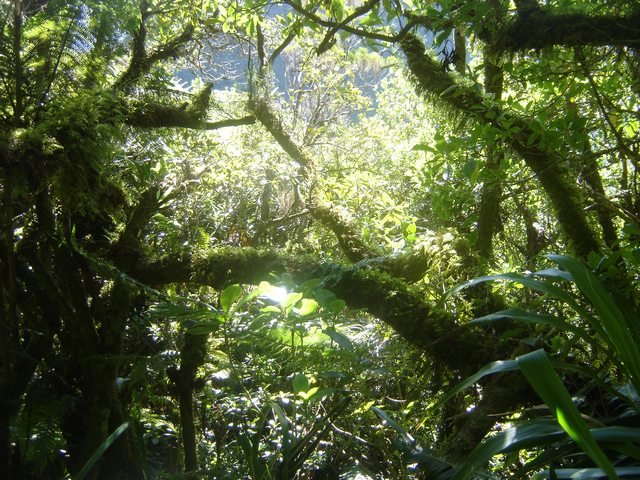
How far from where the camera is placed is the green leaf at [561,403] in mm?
865

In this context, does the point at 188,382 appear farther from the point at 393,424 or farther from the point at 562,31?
the point at 562,31

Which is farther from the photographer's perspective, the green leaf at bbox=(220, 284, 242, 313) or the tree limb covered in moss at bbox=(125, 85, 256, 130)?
the tree limb covered in moss at bbox=(125, 85, 256, 130)

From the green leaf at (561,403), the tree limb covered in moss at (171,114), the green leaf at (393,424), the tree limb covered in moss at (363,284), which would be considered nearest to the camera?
the green leaf at (561,403)

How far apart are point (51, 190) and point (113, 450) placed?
4.70ft

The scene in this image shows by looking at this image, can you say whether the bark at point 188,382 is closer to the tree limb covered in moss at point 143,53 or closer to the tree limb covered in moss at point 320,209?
the tree limb covered in moss at point 320,209

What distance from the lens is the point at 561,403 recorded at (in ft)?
2.95

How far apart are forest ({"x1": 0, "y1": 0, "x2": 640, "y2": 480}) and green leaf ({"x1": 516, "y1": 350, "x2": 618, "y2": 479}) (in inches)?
6.2

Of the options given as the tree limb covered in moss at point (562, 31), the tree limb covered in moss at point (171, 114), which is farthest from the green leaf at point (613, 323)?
Result: the tree limb covered in moss at point (171, 114)

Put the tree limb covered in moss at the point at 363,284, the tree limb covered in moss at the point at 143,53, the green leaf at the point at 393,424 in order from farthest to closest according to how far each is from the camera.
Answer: the tree limb covered in moss at the point at 143,53
the tree limb covered in moss at the point at 363,284
the green leaf at the point at 393,424

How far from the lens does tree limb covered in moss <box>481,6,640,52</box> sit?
2.07m

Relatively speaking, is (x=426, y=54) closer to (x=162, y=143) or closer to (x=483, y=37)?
(x=483, y=37)

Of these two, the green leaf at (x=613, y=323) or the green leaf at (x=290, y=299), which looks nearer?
the green leaf at (x=613, y=323)

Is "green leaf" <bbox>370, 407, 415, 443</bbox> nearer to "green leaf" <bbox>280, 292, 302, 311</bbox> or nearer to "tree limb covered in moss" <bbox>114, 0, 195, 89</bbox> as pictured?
"green leaf" <bbox>280, 292, 302, 311</bbox>

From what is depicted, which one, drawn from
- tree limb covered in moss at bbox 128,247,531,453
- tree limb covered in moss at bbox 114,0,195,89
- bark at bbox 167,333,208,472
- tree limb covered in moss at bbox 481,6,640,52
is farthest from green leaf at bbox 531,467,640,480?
tree limb covered in moss at bbox 114,0,195,89
